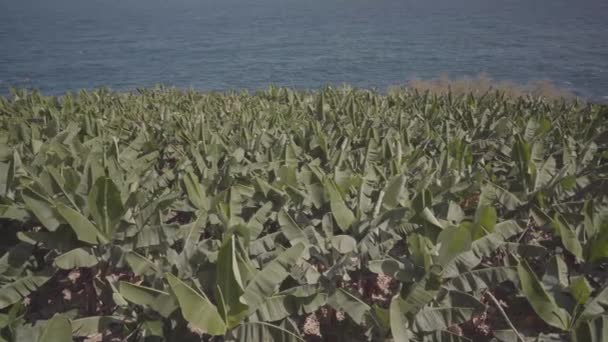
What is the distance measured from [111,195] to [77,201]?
1.66 feet

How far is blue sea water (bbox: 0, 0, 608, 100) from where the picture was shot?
35438mm

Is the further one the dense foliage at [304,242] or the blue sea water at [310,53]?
the blue sea water at [310,53]

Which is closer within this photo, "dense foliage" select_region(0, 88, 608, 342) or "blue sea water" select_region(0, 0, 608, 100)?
"dense foliage" select_region(0, 88, 608, 342)

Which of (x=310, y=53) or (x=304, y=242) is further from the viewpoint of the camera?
(x=310, y=53)

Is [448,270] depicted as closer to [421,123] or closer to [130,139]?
[421,123]

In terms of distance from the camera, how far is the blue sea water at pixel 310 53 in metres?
35.4

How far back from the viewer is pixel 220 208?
110 inches

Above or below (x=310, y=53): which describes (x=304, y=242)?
above

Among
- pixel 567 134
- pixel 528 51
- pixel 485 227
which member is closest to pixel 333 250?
pixel 485 227

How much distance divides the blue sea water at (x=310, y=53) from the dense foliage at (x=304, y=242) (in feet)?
83.1

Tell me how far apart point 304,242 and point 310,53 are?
1945 inches

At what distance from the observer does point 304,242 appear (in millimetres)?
2488

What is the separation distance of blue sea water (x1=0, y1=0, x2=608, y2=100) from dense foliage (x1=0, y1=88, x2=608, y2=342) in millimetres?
25335

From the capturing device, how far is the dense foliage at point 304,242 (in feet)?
7.12
